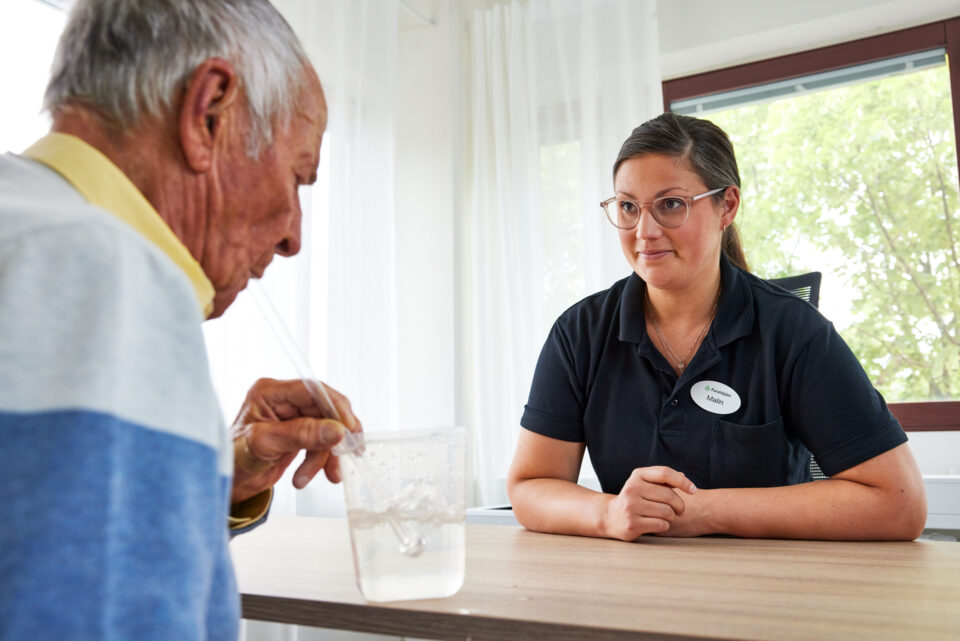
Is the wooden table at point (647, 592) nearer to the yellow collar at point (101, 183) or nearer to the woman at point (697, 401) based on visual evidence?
the woman at point (697, 401)

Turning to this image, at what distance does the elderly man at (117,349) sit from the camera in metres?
0.37

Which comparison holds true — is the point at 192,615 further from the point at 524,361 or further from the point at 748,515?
the point at 524,361

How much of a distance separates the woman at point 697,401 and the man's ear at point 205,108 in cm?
85

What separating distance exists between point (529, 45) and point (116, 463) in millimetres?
3382

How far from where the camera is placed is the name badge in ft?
5.02

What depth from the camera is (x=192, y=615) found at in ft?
1.36

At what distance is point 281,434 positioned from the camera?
0.92 metres

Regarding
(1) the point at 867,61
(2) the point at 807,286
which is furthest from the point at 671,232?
(1) the point at 867,61

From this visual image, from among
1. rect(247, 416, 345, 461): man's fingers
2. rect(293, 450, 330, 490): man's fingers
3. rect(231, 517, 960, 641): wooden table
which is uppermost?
rect(247, 416, 345, 461): man's fingers

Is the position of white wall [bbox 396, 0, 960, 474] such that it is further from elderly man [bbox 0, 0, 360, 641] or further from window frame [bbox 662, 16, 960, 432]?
elderly man [bbox 0, 0, 360, 641]

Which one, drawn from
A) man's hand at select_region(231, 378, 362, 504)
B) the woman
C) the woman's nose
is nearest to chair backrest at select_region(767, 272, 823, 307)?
the woman

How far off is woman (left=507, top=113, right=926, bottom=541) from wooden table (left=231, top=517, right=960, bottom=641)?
73 mm

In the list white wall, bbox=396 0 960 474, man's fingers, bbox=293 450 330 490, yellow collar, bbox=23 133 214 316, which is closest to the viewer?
yellow collar, bbox=23 133 214 316

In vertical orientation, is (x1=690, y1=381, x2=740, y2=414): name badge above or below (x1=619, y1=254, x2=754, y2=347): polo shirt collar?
below
